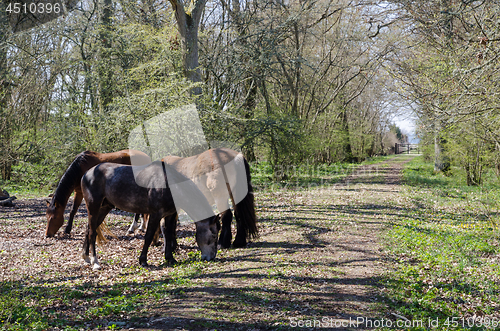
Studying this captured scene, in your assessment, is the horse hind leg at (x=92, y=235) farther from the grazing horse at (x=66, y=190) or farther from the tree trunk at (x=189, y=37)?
the tree trunk at (x=189, y=37)

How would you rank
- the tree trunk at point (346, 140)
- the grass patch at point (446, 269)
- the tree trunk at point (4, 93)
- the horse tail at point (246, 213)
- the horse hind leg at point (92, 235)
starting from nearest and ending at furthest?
the grass patch at point (446, 269), the horse hind leg at point (92, 235), the horse tail at point (246, 213), the tree trunk at point (4, 93), the tree trunk at point (346, 140)

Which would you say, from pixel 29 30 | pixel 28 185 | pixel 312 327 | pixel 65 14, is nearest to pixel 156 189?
pixel 312 327

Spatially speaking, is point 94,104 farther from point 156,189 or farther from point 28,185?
point 156,189

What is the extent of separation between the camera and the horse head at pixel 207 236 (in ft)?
20.9

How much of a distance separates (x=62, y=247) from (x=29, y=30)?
10350 mm

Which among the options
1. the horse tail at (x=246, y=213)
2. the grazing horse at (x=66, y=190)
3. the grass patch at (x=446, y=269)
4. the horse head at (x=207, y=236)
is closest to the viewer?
the grass patch at (x=446, y=269)

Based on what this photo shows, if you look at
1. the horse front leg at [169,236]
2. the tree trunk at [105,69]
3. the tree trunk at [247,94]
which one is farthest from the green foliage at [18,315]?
the tree trunk at [247,94]

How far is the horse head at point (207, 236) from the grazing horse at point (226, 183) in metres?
0.88

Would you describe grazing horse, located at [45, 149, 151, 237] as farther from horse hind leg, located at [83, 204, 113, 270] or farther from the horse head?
the horse head

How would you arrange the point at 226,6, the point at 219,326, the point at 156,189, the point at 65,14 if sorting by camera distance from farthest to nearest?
the point at 226,6 → the point at 65,14 → the point at 156,189 → the point at 219,326

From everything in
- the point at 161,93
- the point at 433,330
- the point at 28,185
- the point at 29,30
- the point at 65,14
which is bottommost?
the point at 433,330

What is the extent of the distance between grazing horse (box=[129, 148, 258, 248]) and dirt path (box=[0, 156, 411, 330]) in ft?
1.57

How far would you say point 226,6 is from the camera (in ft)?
55.9

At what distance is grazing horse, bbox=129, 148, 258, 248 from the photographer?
716cm
